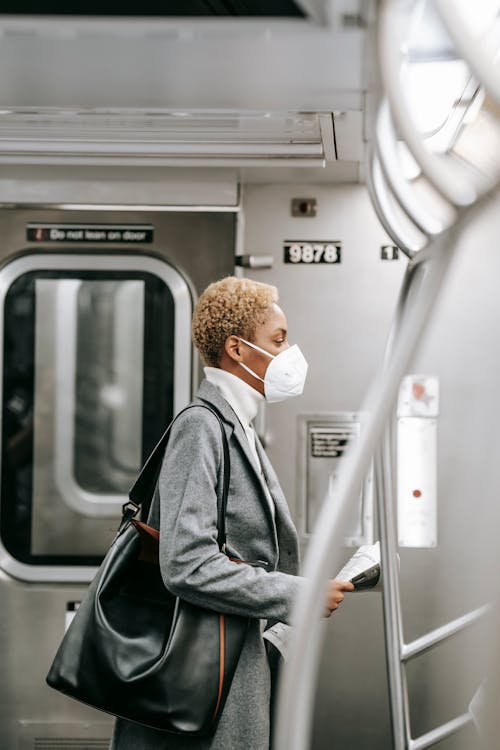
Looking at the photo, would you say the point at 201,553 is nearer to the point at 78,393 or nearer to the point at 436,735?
the point at 436,735

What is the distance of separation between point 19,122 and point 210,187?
0.79 metres

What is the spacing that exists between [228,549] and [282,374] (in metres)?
0.46

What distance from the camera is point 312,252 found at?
10.4 feet

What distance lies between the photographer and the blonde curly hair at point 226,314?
2.26 meters

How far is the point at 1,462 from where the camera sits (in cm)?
316

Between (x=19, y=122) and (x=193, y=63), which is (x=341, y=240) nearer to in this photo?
(x=19, y=122)

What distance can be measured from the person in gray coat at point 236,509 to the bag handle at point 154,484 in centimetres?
2

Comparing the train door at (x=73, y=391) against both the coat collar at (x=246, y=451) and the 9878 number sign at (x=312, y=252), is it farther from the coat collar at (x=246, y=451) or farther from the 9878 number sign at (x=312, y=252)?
the coat collar at (x=246, y=451)

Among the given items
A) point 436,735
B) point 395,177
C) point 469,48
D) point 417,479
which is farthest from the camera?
point 417,479

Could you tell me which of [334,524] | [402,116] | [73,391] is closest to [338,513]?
[334,524]

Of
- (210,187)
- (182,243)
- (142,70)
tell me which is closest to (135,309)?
(182,243)

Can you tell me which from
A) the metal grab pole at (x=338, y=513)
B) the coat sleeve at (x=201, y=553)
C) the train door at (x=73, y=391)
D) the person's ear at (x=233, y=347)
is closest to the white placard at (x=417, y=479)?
the train door at (x=73, y=391)

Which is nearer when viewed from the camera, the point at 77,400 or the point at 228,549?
the point at 228,549

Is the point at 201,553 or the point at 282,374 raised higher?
the point at 282,374
